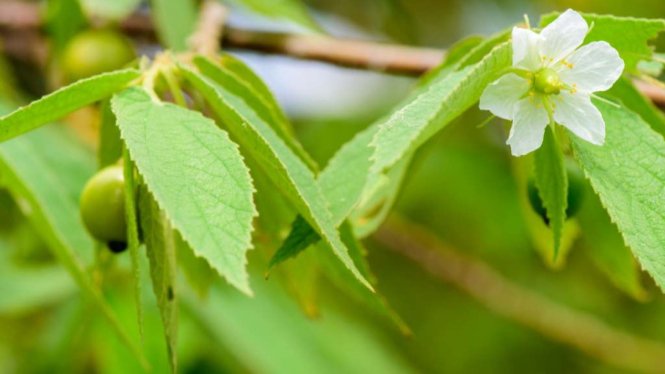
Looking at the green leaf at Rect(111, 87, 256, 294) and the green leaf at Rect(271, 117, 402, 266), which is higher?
the green leaf at Rect(111, 87, 256, 294)

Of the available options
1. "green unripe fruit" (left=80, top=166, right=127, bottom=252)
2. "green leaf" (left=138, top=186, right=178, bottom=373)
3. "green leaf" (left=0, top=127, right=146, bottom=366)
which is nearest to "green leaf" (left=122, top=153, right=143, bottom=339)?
"green leaf" (left=138, top=186, right=178, bottom=373)

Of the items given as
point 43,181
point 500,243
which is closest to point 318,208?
point 43,181

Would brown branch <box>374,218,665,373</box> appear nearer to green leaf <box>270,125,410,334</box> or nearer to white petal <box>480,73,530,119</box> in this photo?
green leaf <box>270,125,410,334</box>

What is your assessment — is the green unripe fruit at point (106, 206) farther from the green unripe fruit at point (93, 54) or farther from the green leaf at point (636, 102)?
the green unripe fruit at point (93, 54)

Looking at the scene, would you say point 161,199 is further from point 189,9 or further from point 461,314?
point 461,314

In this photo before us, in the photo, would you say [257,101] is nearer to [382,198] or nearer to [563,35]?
[382,198]

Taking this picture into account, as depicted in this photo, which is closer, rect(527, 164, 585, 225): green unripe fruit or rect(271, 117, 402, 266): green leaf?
rect(271, 117, 402, 266): green leaf
